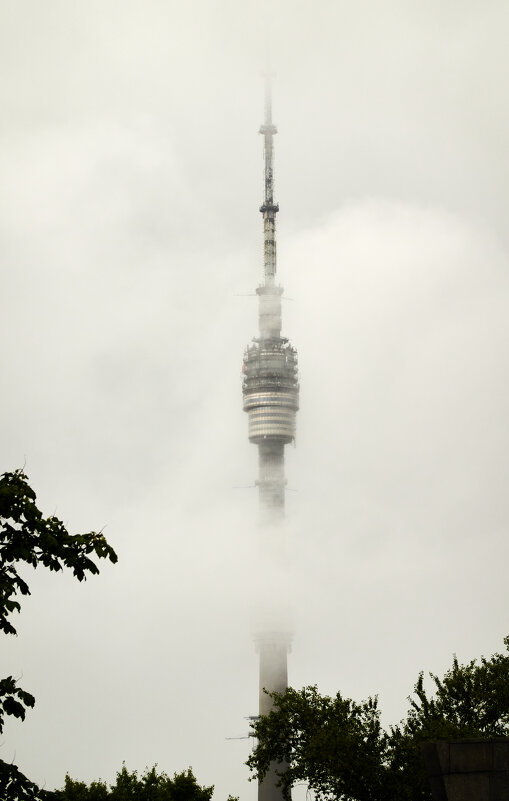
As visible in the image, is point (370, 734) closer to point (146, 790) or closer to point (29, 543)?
point (146, 790)

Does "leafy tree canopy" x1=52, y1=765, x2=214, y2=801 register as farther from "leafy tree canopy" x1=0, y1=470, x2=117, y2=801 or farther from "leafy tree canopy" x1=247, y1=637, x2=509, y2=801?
"leafy tree canopy" x1=0, y1=470, x2=117, y2=801

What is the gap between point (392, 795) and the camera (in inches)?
2434

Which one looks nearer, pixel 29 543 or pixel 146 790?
pixel 29 543

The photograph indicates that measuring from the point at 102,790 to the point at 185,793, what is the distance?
25.0 ft

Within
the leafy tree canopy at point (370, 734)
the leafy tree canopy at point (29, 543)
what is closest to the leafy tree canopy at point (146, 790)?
the leafy tree canopy at point (370, 734)

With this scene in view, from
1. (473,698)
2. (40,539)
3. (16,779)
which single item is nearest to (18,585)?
(40,539)

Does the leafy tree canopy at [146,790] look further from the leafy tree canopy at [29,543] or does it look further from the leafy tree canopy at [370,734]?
the leafy tree canopy at [29,543]

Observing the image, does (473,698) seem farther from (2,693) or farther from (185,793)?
(2,693)

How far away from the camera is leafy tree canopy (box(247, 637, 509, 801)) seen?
62.4m

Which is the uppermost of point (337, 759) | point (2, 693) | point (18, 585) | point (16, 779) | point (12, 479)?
point (337, 759)

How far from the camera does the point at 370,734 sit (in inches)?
2608

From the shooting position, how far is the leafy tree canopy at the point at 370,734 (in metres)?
62.4

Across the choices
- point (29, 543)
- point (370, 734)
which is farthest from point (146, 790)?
point (29, 543)

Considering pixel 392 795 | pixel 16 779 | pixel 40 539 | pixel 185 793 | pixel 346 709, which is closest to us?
pixel 16 779
